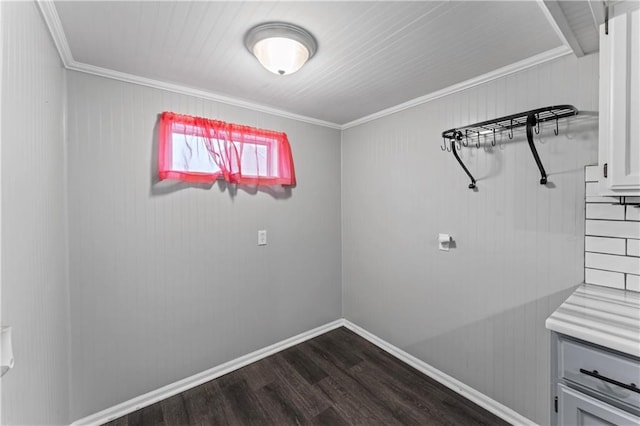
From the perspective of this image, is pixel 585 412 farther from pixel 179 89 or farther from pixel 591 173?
pixel 179 89

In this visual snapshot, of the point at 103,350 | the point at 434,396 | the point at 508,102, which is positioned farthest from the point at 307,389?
the point at 508,102

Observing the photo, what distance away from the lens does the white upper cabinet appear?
3.69ft

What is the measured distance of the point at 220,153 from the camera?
7.02ft

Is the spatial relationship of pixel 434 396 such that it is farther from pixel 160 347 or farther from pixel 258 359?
pixel 160 347

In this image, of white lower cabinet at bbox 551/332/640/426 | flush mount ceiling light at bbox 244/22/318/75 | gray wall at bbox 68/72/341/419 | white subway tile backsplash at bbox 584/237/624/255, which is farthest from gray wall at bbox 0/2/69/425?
white subway tile backsplash at bbox 584/237/624/255

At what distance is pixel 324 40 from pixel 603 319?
175 centimetres

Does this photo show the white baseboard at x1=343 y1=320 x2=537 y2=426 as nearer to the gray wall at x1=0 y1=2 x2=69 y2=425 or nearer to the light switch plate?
the light switch plate

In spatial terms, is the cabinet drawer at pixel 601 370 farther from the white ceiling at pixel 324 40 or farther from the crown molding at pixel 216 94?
the crown molding at pixel 216 94

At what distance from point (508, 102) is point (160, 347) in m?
2.85

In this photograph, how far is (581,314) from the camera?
1.16m

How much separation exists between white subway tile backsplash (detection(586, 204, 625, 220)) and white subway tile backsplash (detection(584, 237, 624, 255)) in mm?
110

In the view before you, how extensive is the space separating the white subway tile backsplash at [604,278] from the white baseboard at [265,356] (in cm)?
93

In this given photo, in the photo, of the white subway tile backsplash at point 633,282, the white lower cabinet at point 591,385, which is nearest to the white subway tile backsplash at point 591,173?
the white subway tile backsplash at point 633,282

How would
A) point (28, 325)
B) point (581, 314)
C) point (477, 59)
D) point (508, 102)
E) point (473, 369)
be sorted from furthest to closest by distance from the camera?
1. point (473, 369)
2. point (508, 102)
3. point (477, 59)
4. point (581, 314)
5. point (28, 325)
